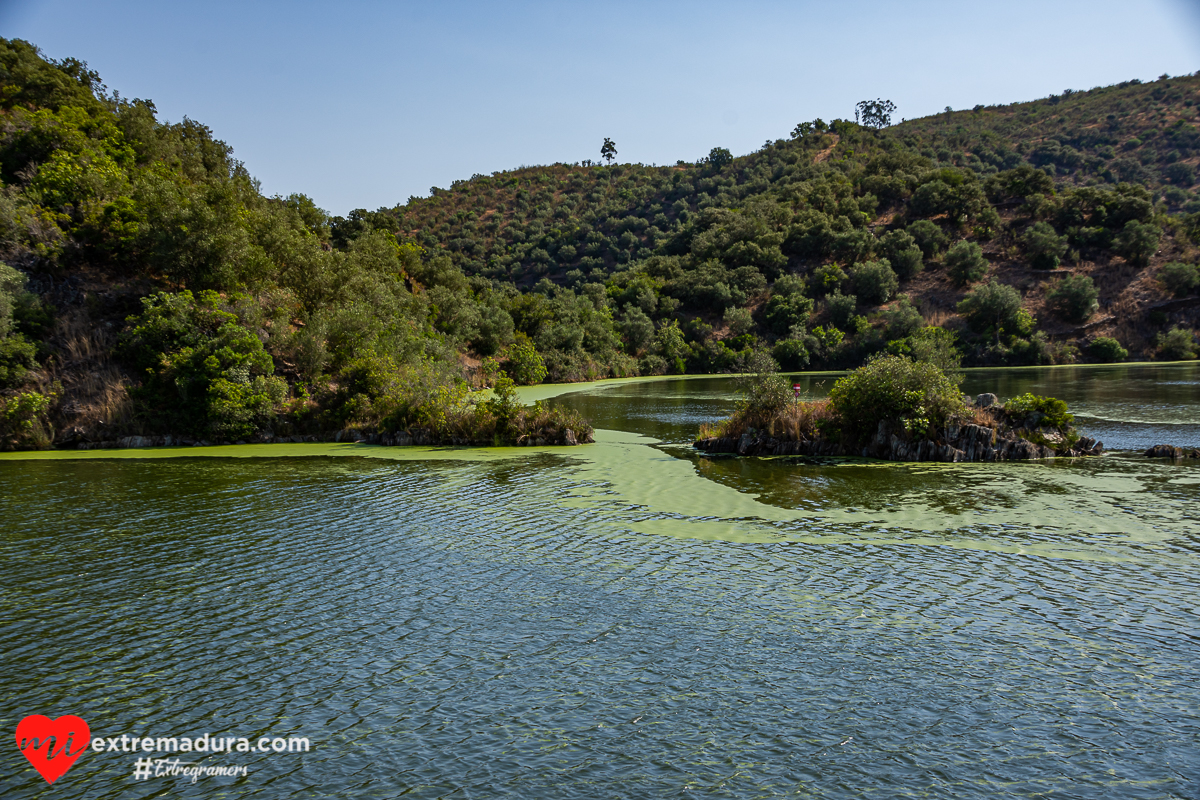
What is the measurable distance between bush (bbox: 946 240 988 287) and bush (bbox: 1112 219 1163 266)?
48.5 ft

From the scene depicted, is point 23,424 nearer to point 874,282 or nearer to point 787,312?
point 787,312

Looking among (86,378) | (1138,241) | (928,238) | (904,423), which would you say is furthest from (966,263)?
(86,378)

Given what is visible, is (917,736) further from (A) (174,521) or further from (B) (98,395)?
(B) (98,395)

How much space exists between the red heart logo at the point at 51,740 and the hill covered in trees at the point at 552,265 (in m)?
20.7

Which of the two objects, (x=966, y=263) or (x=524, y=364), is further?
(x=966, y=263)

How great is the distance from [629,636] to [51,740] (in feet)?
22.6

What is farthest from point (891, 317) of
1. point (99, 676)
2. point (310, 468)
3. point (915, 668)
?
point (99, 676)

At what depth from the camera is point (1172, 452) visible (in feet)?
68.4

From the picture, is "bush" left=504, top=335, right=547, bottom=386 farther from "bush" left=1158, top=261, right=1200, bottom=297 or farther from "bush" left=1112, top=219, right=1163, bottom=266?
"bush" left=1112, top=219, right=1163, bottom=266

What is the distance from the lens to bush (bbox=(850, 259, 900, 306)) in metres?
80.9

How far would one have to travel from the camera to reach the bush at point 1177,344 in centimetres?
6825

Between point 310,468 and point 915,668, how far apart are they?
2073 centimetres

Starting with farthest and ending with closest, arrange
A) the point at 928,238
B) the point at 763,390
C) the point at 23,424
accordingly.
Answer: the point at 928,238, the point at 23,424, the point at 763,390

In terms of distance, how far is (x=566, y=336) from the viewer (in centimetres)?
6738
